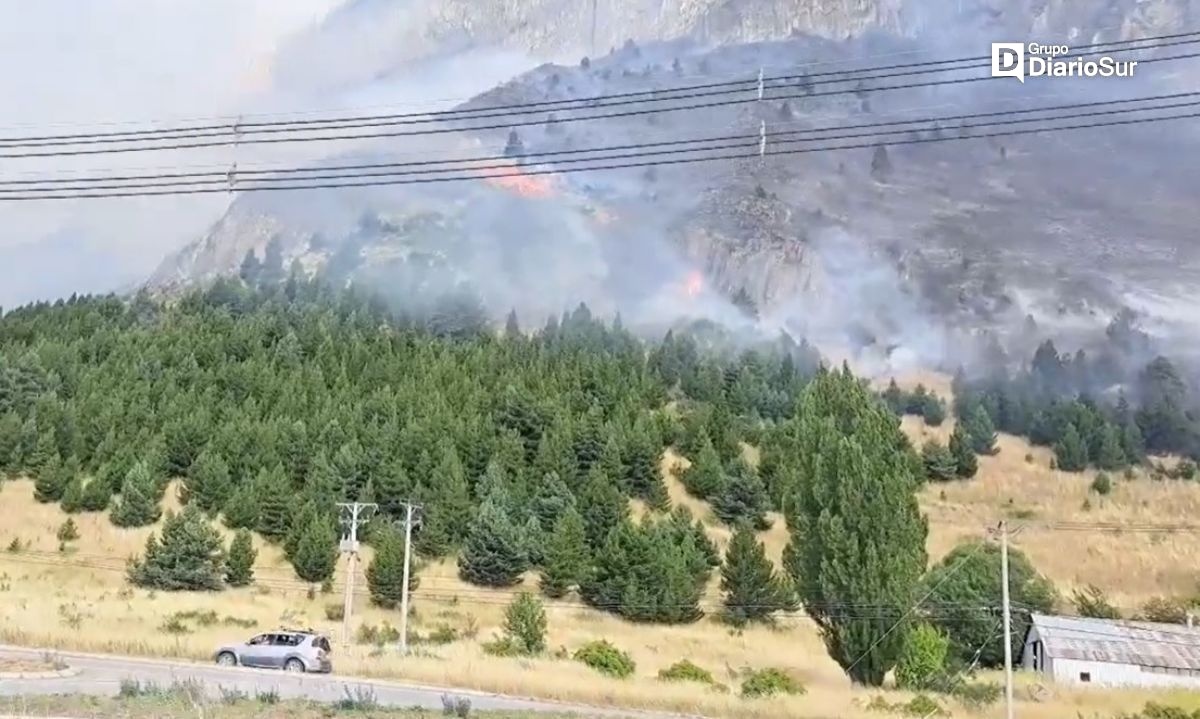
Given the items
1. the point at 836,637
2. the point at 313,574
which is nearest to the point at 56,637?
the point at 313,574

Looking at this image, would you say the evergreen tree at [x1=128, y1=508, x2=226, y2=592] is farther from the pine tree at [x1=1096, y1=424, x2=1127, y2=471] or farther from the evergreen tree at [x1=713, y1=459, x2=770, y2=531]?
the pine tree at [x1=1096, y1=424, x2=1127, y2=471]

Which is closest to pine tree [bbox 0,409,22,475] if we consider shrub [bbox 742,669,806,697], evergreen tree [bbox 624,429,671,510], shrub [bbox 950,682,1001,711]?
evergreen tree [bbox 624,429,671,510]

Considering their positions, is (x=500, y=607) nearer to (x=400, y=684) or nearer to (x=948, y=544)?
(x=400, y=684)

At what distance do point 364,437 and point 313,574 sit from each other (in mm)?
27622

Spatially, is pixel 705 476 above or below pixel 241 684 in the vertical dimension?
above

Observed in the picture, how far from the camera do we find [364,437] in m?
99.9

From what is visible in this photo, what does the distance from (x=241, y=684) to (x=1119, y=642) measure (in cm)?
5198

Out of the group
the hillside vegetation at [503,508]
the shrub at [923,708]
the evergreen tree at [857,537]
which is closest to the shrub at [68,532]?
the hillside vegetation at [503,508]

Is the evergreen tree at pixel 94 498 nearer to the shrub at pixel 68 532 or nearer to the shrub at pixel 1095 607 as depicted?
the shrub at pixel 68 532

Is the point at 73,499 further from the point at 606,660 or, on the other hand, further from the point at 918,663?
the point at 918,663

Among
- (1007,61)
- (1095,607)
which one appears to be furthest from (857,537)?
(1095,607)

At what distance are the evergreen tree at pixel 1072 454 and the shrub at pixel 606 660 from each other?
123 meters

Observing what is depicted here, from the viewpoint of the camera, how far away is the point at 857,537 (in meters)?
46.3

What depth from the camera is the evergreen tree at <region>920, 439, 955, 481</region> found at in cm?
13975
